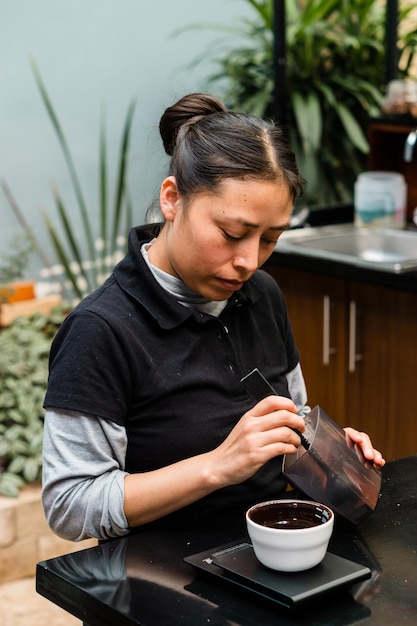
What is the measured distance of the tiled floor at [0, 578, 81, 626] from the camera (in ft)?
9.94

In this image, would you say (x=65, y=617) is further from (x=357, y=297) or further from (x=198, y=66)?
(x=198, y=66)

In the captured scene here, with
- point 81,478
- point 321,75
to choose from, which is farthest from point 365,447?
point 321,75

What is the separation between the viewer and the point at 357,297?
3238 millimetres

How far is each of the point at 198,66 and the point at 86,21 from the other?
0.55 metres

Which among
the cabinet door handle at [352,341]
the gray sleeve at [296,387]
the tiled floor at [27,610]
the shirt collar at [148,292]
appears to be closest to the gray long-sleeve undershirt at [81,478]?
the shirt collar at [148,292]

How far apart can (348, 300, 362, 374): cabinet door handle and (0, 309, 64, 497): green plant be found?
1.05 m

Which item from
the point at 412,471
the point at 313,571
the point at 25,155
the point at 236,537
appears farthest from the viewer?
the point at 25,155

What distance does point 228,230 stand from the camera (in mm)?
1567

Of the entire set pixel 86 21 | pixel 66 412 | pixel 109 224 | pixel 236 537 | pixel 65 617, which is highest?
pixel 86 21

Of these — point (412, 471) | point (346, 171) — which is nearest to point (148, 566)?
point (412, 471)

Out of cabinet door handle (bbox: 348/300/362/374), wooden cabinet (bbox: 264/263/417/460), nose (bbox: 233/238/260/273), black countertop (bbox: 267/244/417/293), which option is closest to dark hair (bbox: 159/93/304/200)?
Result: nose (bbox: 233/238/260/273)

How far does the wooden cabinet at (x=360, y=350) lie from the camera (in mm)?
3135

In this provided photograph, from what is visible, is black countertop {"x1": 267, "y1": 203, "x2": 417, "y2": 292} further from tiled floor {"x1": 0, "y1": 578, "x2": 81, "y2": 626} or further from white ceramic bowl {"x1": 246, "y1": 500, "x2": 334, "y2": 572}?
white ceramic bowl {"x1": 246, "y1": 500, "x2": 334, "y2": 572}

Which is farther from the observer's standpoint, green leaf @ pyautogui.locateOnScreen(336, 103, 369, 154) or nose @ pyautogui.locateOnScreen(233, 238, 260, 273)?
green leaf @ pyautogui.locateOnScreen(336, 103, 369, 154)
